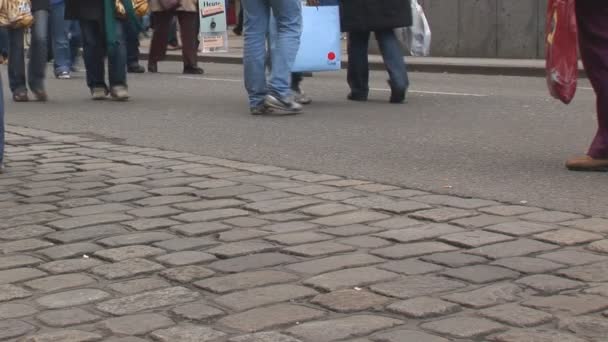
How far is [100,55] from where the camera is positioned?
11.6 meters

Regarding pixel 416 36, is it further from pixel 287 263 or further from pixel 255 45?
pixel 287 263

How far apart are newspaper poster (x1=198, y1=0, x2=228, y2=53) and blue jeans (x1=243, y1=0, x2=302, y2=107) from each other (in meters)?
10.5

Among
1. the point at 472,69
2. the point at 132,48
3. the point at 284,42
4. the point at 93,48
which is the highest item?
the point at 284,42

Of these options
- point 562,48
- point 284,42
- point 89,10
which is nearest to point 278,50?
point 284,42

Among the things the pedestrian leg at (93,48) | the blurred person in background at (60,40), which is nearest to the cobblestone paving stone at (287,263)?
the pedestrian leg at (93,48)

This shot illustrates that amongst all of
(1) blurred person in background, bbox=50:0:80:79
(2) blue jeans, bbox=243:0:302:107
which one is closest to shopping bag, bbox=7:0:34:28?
(2) blue jeans, bbox=243:0:302:107

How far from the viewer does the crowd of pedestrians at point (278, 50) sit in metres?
6.59

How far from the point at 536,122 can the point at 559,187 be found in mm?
3114

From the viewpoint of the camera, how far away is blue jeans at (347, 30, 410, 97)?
35.6 ft

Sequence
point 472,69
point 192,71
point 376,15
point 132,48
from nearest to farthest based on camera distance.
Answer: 1. point 376,15
2. point 192,71
3. point 132,48
4. point 472,69

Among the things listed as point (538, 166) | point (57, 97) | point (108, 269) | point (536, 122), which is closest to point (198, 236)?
point (108, 269)

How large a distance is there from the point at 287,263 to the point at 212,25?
16467 millimetres

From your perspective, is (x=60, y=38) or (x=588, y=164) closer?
(x=588, y=164)

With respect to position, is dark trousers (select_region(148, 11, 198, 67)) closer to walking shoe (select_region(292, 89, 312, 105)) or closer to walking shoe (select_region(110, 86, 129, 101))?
walking shoe (select_region(110, 86, 129, 101))
